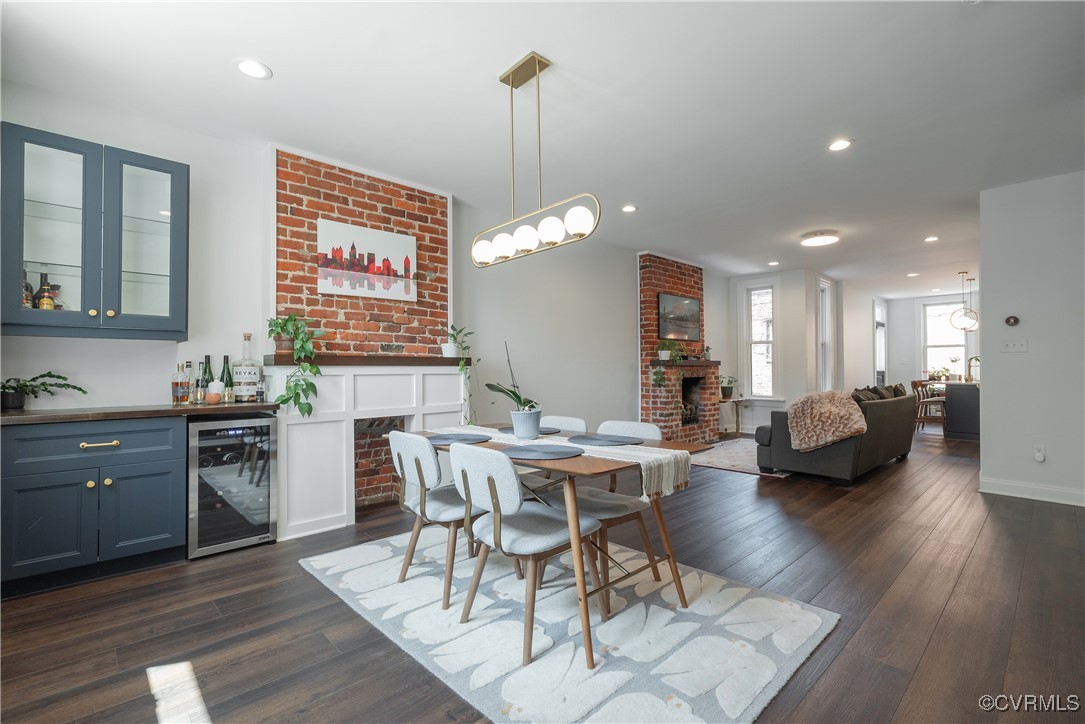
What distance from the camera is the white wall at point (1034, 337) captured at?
12.9ft

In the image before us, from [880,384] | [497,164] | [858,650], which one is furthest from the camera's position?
[880,384]

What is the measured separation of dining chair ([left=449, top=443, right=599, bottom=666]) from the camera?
1852 millimetres

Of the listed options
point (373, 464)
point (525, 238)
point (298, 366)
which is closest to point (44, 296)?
point (298, 366)

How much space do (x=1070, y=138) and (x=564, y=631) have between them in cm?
455

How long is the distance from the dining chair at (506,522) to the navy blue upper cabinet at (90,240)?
2.22m

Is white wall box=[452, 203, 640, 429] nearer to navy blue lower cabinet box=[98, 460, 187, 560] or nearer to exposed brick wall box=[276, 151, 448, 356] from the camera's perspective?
exposed brick wall box=[276, 151, 448, 356]

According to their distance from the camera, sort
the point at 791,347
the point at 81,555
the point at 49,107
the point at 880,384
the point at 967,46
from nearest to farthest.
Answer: the point at 967,46 → the point at 81,555 → the point at 49,107 → the point at 791,347 → the point at 880,384

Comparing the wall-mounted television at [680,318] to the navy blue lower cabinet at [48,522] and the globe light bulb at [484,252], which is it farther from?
the navy blue lower cabinet at [48,522]

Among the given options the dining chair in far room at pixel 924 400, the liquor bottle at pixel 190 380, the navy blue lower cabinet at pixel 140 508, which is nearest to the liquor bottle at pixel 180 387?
the liquor bottle at pixel 190 380

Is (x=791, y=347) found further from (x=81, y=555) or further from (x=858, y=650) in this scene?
(x=81, y=555)

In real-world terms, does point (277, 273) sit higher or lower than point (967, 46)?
lower

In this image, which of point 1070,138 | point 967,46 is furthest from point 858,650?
point 1070,138

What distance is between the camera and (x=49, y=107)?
2807mm
